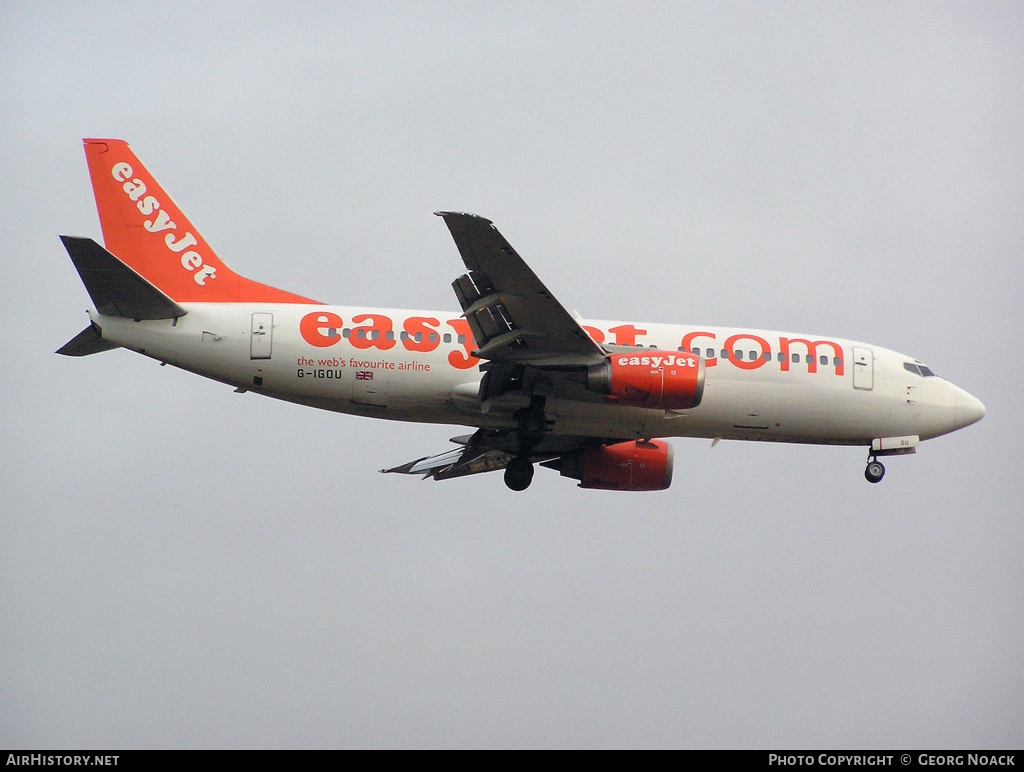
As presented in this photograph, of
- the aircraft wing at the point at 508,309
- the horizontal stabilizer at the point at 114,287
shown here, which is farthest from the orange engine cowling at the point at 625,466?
the horizontal stabilizer at the point at 114,287

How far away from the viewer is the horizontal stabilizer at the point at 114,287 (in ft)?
89.4

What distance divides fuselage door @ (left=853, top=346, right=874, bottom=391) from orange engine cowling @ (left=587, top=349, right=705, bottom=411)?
5.45 metres

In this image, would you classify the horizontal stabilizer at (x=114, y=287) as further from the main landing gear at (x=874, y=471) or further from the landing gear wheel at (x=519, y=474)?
the main landing gear at (x=874, y=471)

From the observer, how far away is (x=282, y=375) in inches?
1163

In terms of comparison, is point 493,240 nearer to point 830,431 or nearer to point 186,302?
point 186,302

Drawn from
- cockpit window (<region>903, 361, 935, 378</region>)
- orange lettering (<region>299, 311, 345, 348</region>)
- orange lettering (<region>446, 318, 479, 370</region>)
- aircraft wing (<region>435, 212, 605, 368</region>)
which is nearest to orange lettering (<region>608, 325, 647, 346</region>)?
aircraft wing (<region>435, 212, 605, 368</region>)

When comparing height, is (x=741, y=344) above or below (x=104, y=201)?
below

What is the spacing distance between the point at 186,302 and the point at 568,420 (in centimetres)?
974

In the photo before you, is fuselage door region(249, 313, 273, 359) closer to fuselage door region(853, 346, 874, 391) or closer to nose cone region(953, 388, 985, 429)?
fuselage door region(853, 346, 874, 391)

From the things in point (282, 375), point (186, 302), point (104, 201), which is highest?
point (104, 201)

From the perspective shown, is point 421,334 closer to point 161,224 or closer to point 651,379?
point 651,379

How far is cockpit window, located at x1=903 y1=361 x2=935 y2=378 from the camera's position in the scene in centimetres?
3309

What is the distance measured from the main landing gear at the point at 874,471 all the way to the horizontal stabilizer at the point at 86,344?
18983 millimetres
